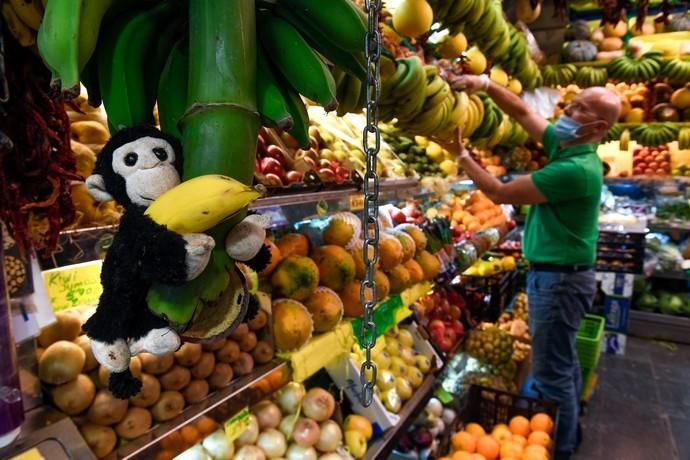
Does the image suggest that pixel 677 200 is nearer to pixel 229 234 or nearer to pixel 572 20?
pixel 572 20

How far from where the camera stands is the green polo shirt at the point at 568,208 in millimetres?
2574

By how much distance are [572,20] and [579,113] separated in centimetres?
502

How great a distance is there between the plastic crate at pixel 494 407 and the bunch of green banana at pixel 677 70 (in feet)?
16.5

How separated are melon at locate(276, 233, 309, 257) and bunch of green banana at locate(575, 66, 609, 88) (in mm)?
5538

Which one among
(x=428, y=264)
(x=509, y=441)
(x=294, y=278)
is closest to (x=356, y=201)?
(x=294, y=278)

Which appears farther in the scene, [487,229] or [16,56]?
[487,229]

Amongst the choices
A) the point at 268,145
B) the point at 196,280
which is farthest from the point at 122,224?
the point at 268,145

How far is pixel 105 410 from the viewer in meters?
1.00

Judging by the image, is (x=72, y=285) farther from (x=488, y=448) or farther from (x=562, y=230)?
(x=562, y=230)

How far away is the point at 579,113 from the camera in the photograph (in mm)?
2686

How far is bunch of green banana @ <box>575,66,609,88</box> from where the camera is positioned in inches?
231

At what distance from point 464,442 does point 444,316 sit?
2.69 feet

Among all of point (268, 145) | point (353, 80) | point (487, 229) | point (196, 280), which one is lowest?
point (487, 229)

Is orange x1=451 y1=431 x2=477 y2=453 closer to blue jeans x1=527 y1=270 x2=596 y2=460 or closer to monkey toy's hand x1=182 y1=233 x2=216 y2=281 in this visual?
blue jeans x1=527 y1=270 x2=596 y2=460
